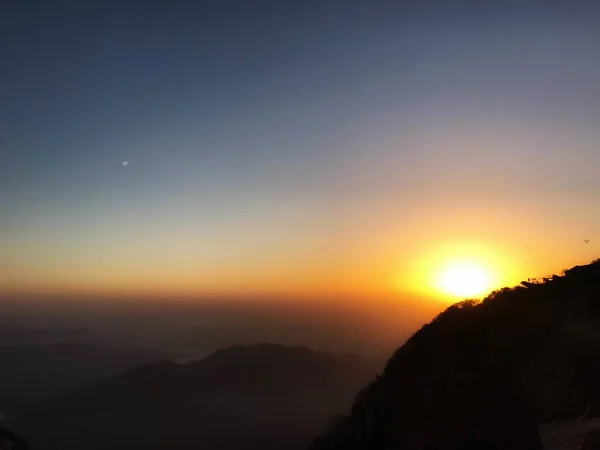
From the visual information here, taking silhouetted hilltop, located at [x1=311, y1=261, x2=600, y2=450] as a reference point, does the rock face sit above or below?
below

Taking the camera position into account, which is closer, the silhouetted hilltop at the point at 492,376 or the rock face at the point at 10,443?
the silhouetted hilltop at the point at 492,376

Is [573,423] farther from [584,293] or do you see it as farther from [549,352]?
[584,293]

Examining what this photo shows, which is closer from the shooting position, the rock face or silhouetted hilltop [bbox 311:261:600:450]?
silhouetted hilltop [bbox 311:261:600:450]

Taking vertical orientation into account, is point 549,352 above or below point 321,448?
above

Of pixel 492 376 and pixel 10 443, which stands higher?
pixel 492 376

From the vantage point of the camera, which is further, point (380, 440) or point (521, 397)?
point (380, 440)

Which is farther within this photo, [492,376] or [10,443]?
[10,443]

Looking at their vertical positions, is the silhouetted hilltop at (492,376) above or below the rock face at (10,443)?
above

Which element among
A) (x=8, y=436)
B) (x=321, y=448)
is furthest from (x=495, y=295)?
(x=8, y=436)
